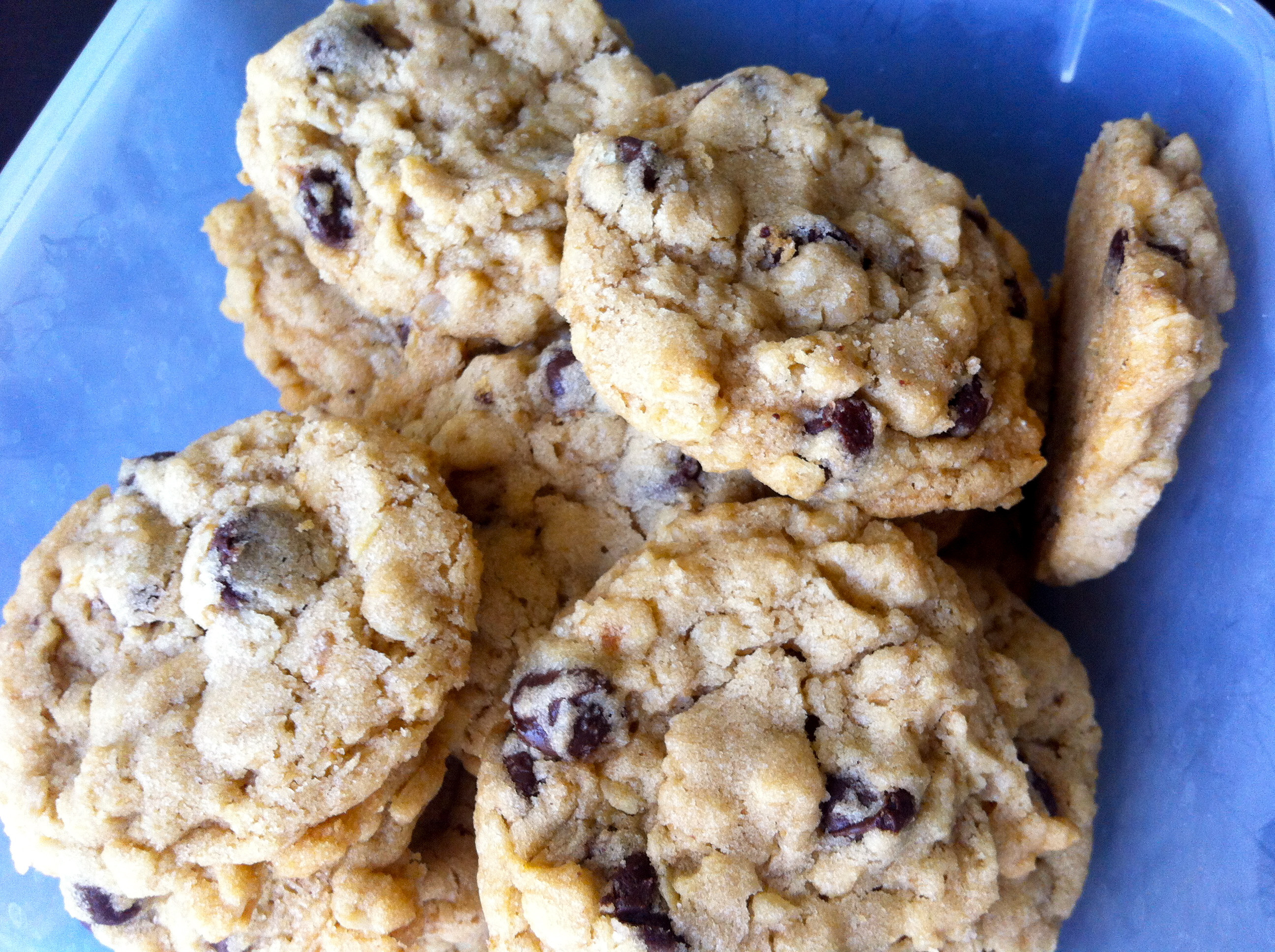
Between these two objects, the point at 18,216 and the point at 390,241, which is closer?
the point at 390,241

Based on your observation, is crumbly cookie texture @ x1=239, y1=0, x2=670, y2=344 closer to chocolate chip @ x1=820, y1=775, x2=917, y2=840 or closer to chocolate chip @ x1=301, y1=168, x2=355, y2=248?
chocolate chip @ x1=301, y1=168, x2=355, y2=248

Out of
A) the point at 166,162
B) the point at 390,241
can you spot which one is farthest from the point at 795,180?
the point at 166,162

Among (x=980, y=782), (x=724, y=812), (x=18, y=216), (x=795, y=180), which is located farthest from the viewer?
(x=18, y=216)

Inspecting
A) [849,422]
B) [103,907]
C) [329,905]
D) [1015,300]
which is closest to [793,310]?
[849,422]

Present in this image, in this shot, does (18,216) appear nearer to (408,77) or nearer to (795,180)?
(408,77)

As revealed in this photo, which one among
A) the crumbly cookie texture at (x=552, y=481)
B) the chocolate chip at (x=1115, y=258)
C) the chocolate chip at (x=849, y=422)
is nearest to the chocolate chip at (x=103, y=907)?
the crumbly cookie texture at (x=552, y=481)

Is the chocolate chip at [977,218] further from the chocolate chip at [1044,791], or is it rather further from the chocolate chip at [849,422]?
the chocolate chip at [1044,791]

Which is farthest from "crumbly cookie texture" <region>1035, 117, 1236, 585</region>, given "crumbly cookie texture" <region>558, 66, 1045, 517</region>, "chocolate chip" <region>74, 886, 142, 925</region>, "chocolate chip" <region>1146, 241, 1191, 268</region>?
"chocolate chip" <region>74, 886, 142, 925</region>

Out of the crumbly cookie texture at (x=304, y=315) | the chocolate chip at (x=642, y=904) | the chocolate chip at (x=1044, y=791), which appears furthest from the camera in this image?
the crumbly cookie texture at (x=304, y=315)
